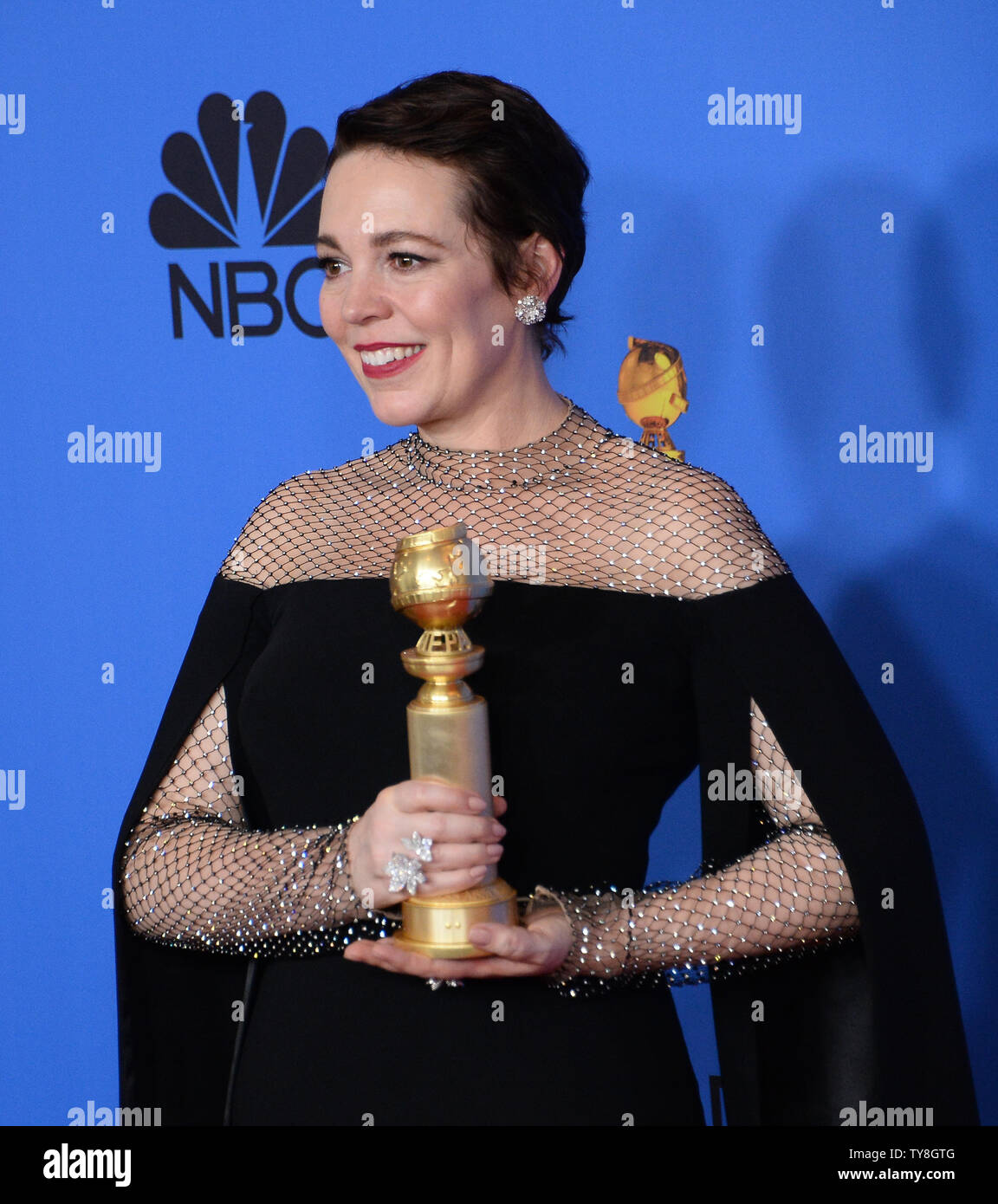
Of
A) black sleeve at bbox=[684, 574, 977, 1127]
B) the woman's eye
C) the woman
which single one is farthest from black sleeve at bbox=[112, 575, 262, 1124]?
black sleeve at bbox=[684, 574, 977, 1127]

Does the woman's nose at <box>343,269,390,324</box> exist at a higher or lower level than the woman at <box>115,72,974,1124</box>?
higher

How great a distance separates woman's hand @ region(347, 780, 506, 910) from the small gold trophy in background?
3.83 ft

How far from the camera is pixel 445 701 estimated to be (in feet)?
3.79

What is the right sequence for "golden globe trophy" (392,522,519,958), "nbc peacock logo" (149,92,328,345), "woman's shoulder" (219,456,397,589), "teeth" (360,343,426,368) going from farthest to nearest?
"nbc peacock logo" (149,92,328,345)
"woman's shoulder" (219,456,397,589)
"teeth" (360,343,426,368)
"golden globe trophy" (392,522,519,958)

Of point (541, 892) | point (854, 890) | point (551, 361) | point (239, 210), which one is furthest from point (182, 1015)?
point (239, 210)

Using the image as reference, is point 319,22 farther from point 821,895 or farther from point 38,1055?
point 38,1055

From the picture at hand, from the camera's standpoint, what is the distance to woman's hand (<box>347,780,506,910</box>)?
44.9 inches

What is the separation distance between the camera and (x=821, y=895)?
4.36ft

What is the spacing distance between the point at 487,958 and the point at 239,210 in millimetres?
1525

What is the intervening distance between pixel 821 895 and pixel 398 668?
0.48 metres
